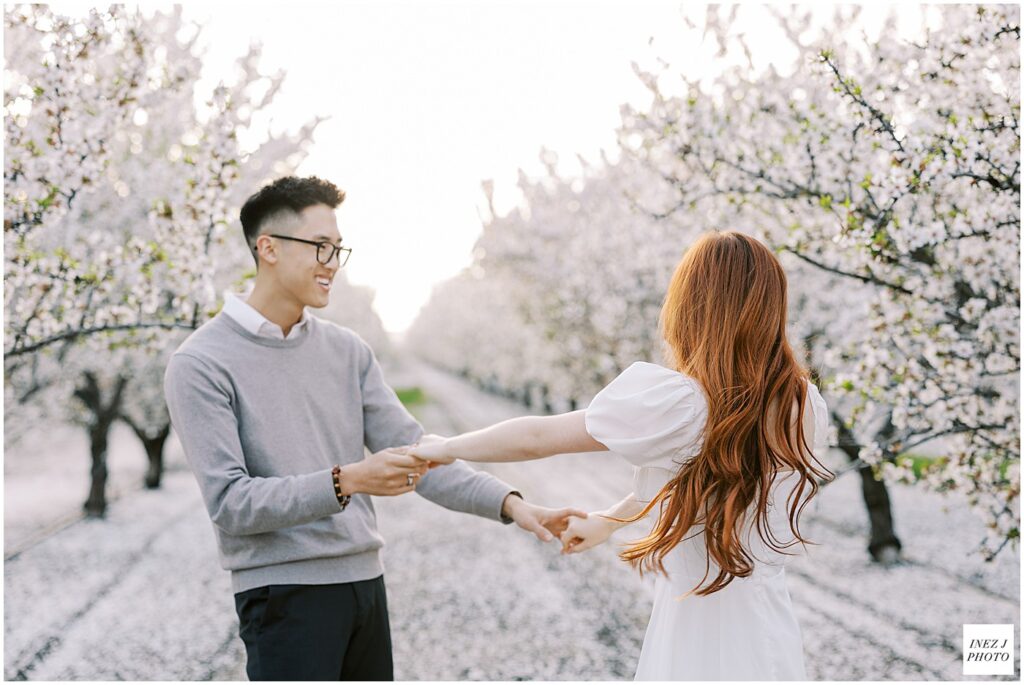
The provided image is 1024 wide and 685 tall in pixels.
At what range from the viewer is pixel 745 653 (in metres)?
2.32

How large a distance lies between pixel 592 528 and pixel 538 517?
0.31 metres

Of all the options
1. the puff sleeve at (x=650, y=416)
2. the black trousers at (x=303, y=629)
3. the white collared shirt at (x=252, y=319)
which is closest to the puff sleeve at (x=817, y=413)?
the puff sleeve at (x=650, y=416)

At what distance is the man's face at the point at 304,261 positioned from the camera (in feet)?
9.71

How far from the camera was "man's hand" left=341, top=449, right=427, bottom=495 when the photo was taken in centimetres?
260

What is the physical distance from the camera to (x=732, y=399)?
7.43 feet

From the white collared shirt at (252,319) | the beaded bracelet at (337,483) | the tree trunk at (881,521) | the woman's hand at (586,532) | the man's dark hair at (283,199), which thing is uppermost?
the man's dark hair at (283,199)

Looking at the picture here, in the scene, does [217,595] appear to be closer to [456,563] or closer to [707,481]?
[456,563]

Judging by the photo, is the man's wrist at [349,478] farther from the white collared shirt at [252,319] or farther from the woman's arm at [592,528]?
the woman's arm at [592,528]

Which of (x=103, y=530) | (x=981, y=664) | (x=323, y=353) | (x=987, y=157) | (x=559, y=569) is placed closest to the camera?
(x=323, y=353)

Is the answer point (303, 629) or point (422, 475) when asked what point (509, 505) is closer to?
point (422, 475)

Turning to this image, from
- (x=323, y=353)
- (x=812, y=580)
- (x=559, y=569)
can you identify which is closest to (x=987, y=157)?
(x=323, y=353)

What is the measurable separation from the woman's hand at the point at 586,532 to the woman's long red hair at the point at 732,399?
0.46 metres

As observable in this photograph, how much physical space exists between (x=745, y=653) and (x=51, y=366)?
30.6ft

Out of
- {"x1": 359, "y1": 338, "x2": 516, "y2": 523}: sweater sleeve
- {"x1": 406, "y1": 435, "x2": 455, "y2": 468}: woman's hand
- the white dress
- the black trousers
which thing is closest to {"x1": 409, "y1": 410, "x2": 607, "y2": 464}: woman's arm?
{"x1": 406, "y1": 435, "x2": 455, "y2": 468}: woman's hand
